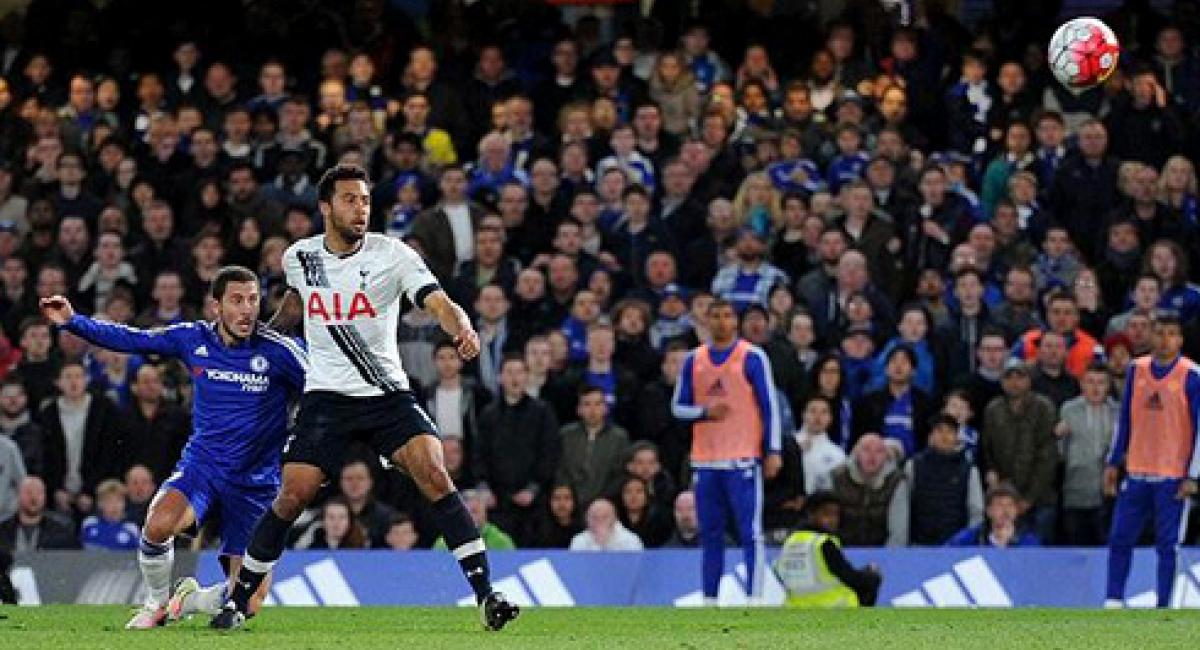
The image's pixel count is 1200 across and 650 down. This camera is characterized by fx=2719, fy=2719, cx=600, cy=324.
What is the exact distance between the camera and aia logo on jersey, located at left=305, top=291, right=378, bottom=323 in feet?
43.4

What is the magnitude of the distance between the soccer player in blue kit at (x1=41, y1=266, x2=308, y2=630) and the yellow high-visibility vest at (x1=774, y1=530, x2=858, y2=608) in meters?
5.44

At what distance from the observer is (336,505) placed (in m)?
20.0

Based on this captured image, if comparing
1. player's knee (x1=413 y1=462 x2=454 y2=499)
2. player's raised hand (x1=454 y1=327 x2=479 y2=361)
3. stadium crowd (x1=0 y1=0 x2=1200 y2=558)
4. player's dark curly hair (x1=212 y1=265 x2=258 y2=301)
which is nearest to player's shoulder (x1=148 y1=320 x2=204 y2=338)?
player's dark curly hair (x1=212 y1=265 x2=258 y2=301)

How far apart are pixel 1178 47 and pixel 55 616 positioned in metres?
12.9

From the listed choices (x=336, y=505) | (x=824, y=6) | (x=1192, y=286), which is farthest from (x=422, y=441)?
(x=824, y=6)

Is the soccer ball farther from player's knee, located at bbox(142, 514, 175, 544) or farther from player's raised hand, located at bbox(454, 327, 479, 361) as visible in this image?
player's knee, located at bbox(142, 514, 175, 544)

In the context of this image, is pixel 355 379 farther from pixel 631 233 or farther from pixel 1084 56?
pixel 631 233

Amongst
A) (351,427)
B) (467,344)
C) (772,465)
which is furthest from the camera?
(772,465)

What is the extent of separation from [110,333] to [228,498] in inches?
44.3

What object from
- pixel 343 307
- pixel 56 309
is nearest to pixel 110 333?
pixel 56 309

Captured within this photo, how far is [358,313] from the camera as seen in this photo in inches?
522

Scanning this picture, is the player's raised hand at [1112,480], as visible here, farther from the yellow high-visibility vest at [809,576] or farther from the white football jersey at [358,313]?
the white football jersey at [358,313]

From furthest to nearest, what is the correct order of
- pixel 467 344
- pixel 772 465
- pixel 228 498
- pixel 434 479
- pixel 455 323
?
pixel 772 465 → pixel 228 498 → pixel 434 479 → pixel 455 323 → pixel 467 344

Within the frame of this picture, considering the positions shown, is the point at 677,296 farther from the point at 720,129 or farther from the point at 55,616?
the point at 55,616
